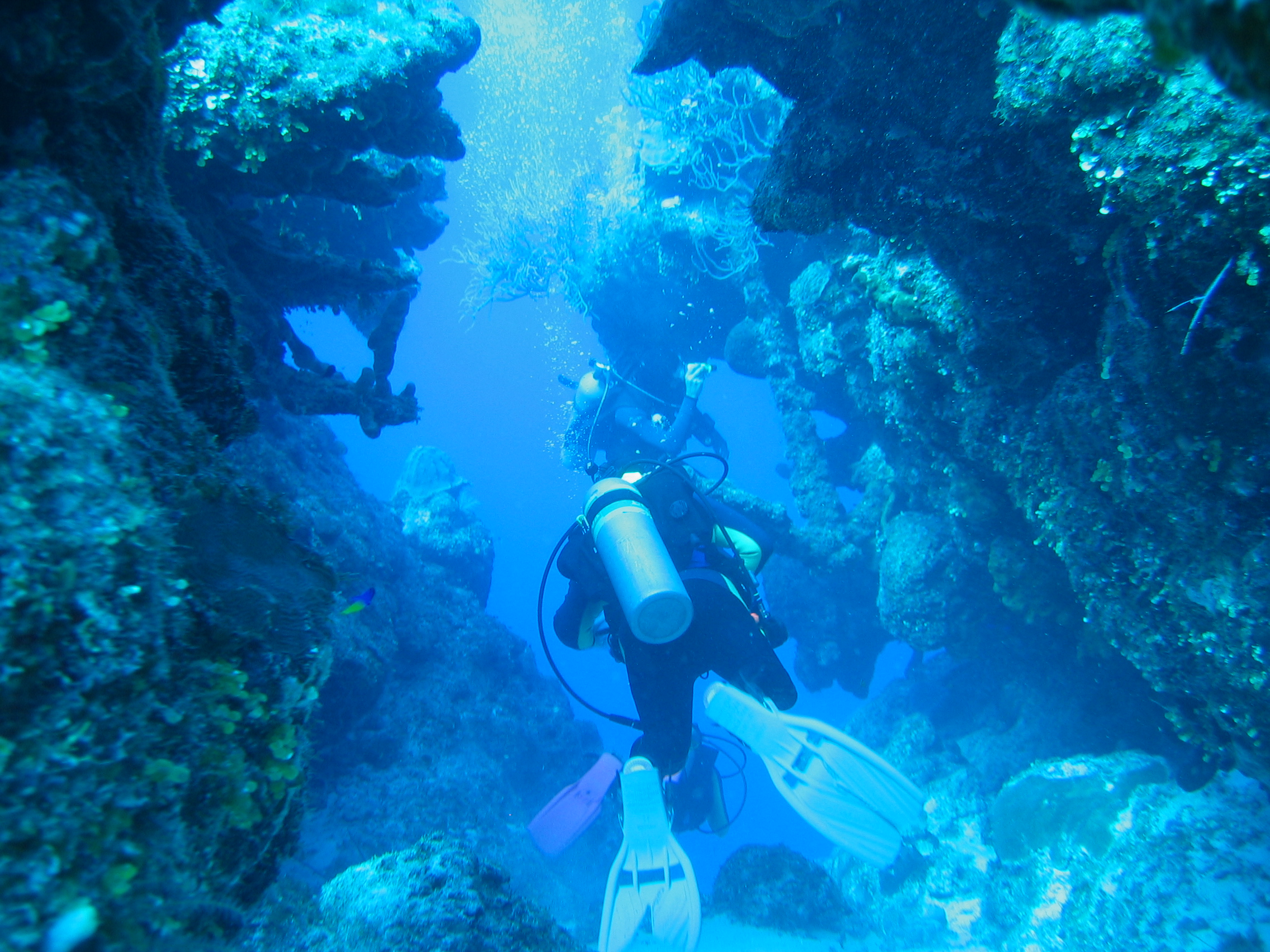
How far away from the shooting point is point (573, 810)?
7.07m

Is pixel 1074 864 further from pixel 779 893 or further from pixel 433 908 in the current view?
pixel 433 908

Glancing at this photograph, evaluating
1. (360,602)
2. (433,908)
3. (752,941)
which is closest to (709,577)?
(360,602)

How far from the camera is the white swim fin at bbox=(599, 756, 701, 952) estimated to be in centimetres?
462

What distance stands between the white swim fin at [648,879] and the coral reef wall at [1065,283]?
366 cm

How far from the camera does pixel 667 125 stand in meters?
10.4

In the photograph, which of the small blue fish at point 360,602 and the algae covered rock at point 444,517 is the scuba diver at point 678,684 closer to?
the small blue fish at point 360,602

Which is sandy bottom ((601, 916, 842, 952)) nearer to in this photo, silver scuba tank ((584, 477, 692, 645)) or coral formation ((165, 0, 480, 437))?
silver scuba tank ((584, 477, 692, 645))

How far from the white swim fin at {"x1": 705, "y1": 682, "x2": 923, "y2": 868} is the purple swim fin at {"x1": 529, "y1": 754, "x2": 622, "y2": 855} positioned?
3076 mm

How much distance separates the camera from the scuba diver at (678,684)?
4.43 metres

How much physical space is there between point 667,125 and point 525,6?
18391mm

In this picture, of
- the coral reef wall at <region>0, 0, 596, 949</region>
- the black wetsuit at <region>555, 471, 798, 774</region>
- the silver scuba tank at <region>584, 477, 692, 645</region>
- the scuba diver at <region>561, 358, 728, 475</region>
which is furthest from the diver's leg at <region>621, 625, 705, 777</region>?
the scuba diver at <region>561, 358, 728, 475</region>

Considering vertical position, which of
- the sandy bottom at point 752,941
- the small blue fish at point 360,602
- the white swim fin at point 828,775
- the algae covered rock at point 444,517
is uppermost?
the small blue fish at point 360,602

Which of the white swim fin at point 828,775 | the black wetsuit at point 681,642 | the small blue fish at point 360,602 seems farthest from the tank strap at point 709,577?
the small blue fish at point 360,602

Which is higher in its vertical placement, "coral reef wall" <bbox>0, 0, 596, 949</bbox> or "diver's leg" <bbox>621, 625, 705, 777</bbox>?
"coral reef wall" <bbox>0, 0, 596, 949</bbox>
